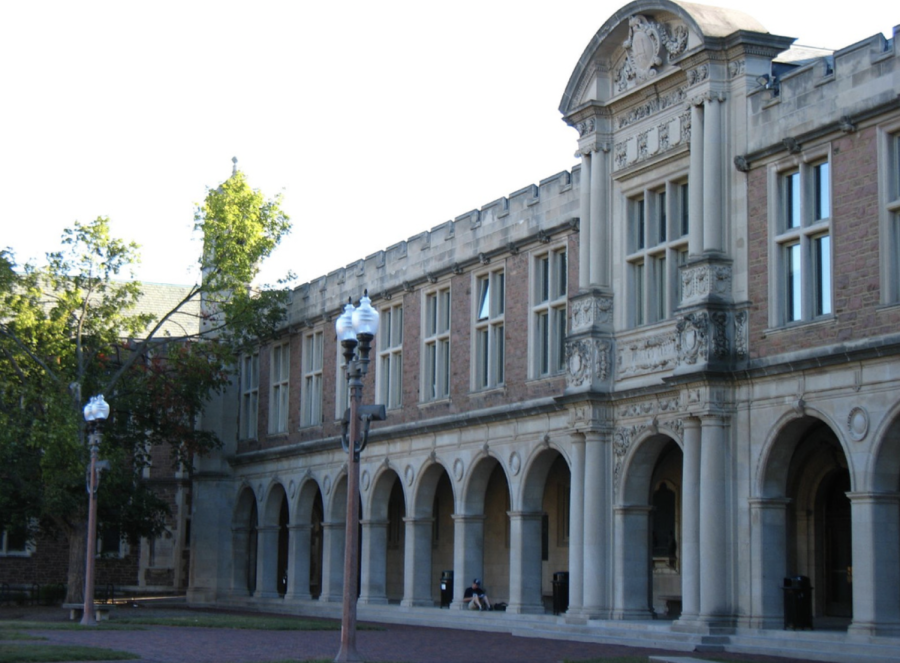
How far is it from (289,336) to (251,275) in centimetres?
275

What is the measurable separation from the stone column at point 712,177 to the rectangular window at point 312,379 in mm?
18302

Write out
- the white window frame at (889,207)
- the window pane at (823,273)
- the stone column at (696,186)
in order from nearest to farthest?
the white window frame at (889,207), the window pane at (823,273), the stone column at (696,186)

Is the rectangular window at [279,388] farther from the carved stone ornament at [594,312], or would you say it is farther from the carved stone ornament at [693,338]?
the carved stone ornament at [693,338]

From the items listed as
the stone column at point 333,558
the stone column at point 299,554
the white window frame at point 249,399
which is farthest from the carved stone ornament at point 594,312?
the white window frame at point 249,399

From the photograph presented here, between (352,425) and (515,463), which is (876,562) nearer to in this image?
(352,425)

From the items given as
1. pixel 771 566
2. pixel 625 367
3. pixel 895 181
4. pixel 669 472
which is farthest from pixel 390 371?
pixel 895 181

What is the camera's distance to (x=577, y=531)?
1056 inches

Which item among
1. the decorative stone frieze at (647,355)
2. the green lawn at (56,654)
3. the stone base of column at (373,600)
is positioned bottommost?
the green lawn at (56,654)

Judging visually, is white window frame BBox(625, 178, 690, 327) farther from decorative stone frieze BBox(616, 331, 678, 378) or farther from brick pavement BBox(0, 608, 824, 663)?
brick pavement BBox(0, 608, 824, 663)

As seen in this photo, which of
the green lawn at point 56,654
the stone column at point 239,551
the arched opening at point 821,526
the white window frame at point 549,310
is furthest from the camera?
the stone column at point 239,551

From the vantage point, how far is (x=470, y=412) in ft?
104

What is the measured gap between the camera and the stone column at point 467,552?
31.3 m

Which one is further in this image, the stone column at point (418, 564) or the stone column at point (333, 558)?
the stone column at point (333, 558)

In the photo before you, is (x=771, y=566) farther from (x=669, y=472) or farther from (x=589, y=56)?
(x=589, y=56)
